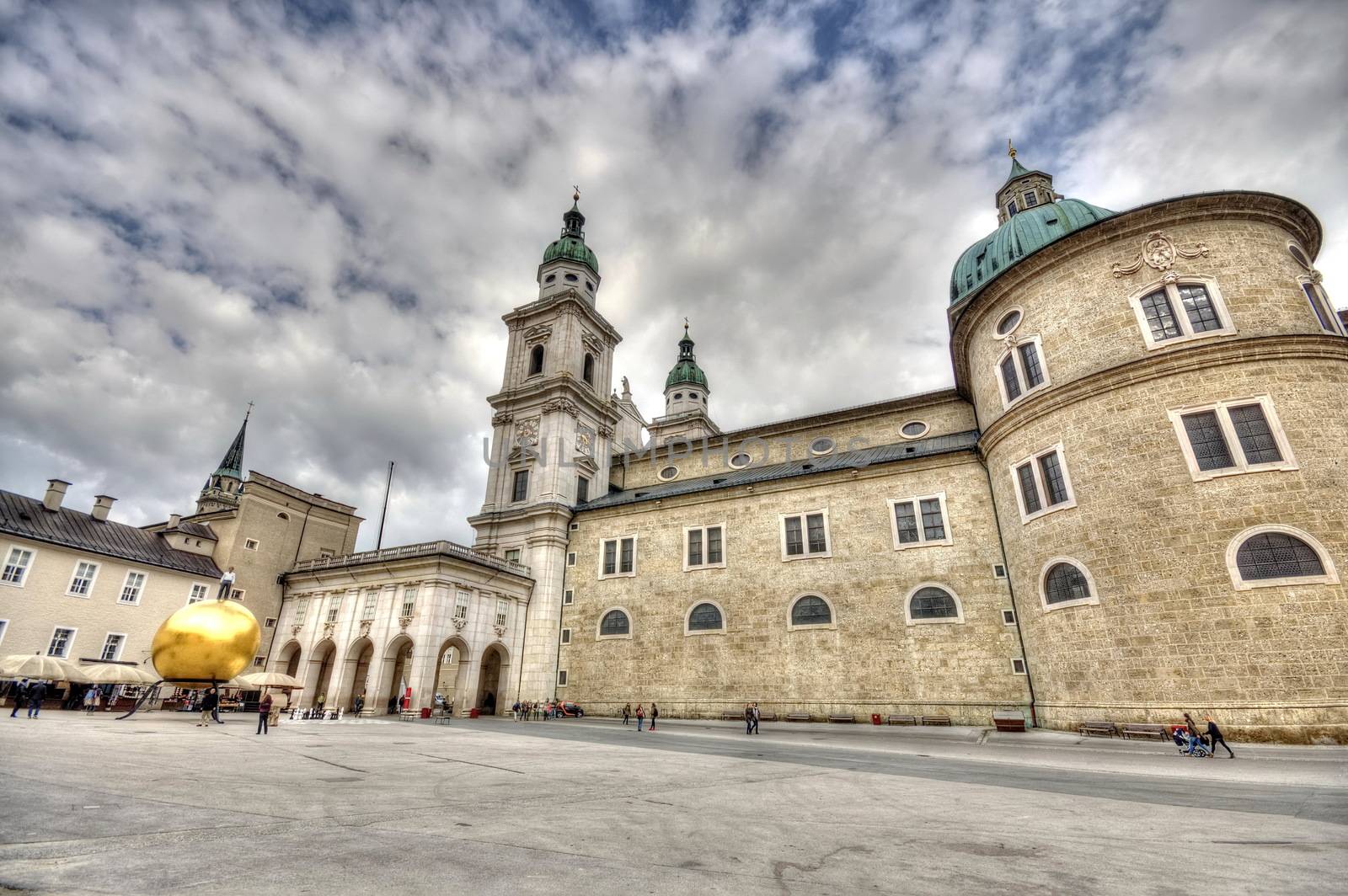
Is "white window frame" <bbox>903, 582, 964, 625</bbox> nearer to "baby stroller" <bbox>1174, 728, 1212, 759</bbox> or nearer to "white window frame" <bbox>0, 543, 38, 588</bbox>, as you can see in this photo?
"baby stroller" <bbox>1174, 728, 1212, 759</bbox>

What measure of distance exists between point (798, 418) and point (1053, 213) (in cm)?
1615

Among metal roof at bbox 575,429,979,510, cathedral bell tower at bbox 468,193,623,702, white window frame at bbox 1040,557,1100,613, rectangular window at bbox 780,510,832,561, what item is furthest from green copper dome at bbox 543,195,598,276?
white window frame at bbox 1040,557,1100,613

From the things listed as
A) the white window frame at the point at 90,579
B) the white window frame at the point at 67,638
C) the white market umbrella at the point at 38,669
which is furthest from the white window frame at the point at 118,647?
the white market umbrella at the point at 38,669

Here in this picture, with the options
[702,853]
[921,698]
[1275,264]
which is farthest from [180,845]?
[1275,264]

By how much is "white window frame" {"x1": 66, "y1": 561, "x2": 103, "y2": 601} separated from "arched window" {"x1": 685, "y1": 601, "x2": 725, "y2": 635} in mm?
29750

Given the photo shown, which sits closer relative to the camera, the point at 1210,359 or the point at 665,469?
the point at 1210,359

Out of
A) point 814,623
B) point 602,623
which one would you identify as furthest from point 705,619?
point 602,623

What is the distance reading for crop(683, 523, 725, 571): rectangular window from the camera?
30078 millimetres

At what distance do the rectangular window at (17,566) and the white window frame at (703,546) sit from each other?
30764 millimetres

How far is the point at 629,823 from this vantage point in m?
6.01

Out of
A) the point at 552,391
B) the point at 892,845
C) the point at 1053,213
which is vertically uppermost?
the point at 1053,213

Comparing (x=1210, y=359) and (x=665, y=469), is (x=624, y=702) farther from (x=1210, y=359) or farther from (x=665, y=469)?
(x=1210, y=359)

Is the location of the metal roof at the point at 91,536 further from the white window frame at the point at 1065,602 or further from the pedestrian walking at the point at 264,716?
the white window frame at the point at 1065,602

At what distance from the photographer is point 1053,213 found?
2712 centimetres
